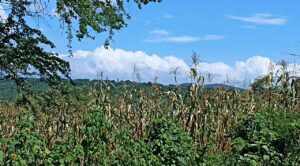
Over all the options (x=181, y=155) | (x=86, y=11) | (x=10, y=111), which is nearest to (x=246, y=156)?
(x=181, y=155)

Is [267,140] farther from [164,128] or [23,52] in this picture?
[23,52]

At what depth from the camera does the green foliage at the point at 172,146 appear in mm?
7641

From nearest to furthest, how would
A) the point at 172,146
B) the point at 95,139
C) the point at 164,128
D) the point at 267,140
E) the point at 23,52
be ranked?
1. the point at 95,139
2. the point at 172,146
3. the point at 164,128
4. the point at 267,140
5. the point at 23,52

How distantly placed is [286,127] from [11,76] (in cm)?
1223

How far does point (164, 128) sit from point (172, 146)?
1.98 ft

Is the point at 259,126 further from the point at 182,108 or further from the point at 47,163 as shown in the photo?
the point at 47,163

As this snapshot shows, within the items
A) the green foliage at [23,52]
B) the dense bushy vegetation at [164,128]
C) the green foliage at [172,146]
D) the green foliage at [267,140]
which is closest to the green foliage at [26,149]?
the dense bushy vegetation at [164,128]

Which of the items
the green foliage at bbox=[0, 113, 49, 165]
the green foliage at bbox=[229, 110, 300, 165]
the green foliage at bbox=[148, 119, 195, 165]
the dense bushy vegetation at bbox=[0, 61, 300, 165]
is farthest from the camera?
the green foliage at bbox=[229, 110, 300, 165]

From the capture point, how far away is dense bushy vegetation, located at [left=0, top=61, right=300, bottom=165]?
731cm

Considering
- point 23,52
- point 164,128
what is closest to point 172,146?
point 164,128

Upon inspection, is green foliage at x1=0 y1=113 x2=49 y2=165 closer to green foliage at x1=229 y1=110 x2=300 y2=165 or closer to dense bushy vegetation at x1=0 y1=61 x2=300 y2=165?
dense bushy vegetation at x1=0 y1=61 x2=300 y2=165

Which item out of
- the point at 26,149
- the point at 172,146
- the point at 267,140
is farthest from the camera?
the point at 267,140

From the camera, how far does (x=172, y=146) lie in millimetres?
7707

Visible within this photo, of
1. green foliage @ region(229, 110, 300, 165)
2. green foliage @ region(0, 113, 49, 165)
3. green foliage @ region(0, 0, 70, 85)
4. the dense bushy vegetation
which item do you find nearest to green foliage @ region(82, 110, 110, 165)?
the dense bushy vegetation
